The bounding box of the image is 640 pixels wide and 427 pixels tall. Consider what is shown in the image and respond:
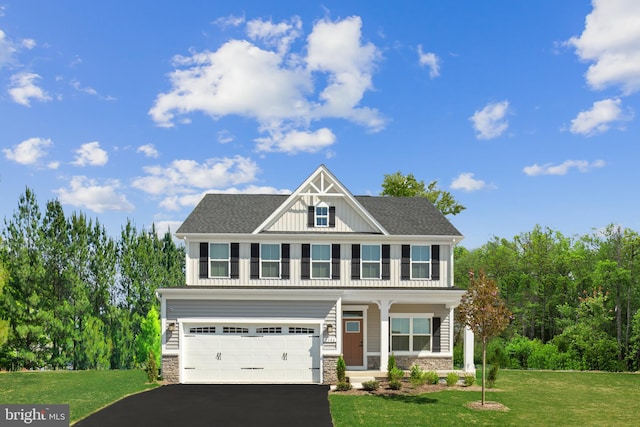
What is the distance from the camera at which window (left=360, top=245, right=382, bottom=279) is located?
25859mm

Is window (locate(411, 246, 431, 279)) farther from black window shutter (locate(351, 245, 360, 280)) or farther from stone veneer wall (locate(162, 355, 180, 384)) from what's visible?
stone veneer wall (locate(162, 355, 180, 384))

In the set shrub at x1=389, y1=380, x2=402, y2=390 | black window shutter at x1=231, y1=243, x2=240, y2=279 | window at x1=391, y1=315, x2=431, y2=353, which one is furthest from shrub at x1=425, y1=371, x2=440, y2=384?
black window shutter at x1=231, y1=243, x2=240, y2=279

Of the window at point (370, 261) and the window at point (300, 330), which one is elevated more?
the window at point (370, 261)

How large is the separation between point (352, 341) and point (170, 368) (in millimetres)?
8417

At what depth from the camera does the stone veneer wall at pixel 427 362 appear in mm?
25031

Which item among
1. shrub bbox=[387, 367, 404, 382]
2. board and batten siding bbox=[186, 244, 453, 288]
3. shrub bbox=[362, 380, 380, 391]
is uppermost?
board and batten siding bbox=[186, 244, 453, 288]

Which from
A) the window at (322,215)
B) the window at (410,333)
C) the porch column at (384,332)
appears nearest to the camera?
the porch column at (384,332)

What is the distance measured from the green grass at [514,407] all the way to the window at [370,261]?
22.5 feet

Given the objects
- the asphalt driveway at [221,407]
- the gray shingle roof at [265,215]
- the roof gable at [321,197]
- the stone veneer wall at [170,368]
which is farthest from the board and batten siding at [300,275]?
the asphalt driveway at [221,407]

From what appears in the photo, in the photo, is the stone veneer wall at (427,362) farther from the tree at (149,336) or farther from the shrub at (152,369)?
the tree at (149,336)

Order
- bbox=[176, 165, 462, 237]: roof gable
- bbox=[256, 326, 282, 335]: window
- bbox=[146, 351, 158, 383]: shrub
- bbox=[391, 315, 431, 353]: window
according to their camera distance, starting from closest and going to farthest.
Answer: bbox=[146, 351, 158, 383]: shrub, bbox=[256, 326, 282, 335]: window, bbox=[391, 315, 431, 353]: window, bbox=[176, 165, 462, 237]: roof gable

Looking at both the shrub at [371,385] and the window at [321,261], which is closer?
the shrub at [371,385]

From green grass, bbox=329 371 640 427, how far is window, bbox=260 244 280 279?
24.5 feet

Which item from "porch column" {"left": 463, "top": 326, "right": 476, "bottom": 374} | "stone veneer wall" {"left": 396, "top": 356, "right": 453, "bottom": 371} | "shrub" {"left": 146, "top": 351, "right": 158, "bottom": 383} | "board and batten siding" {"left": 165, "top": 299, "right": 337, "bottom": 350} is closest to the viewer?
"shrub" {"left": 146, "top": 351, "right": 158, "bottom": 383}
